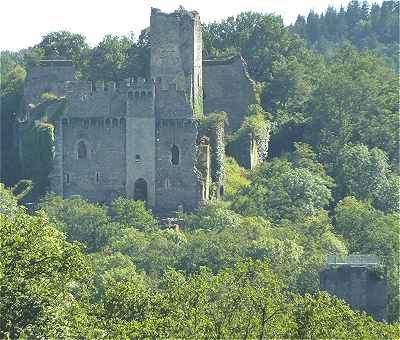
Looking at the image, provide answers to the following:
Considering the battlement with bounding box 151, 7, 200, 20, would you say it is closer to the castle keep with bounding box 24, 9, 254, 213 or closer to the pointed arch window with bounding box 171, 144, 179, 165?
the castle keep with bounding box 24, 9, 254, 213

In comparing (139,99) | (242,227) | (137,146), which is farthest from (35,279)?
(139,99)

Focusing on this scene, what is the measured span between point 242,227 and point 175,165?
22.8 ft

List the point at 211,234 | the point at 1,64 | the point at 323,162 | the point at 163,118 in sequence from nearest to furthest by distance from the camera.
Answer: the point at 211,234 < the point at 163,118 < the point at 323,162 < the point at 1,64

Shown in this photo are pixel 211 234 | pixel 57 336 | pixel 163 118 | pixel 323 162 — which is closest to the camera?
pixel 57 336

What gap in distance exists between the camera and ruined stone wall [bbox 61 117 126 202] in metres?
59.1

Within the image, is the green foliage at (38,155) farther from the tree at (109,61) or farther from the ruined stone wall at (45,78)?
the tree at (109,61)

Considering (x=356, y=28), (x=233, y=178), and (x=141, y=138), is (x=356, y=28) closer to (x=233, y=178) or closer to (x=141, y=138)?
(x=233, y=178)

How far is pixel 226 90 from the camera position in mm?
65125

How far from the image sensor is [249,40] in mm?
71188

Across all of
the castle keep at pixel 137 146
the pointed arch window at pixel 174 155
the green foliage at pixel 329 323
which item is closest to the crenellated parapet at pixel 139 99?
the castle keep at pixel 137 146

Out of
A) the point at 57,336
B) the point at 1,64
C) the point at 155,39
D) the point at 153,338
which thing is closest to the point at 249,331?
the point at 153,338

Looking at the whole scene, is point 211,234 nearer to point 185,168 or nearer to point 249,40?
point 185,168

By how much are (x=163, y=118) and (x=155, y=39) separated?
4343 mm

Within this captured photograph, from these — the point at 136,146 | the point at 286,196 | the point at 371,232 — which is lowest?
the point at 371,232
